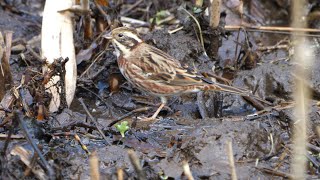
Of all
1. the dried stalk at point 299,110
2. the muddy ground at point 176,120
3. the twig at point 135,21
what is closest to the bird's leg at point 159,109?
the muddy ground at point 176,120

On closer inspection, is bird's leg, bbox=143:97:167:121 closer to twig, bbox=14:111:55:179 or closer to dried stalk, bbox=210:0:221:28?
dried stalk, bbox=210:0:221:28

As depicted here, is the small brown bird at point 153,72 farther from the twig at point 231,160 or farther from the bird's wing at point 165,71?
the twig at point 231,160

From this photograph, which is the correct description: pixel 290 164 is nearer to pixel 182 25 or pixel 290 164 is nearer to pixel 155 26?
pixel 182 25

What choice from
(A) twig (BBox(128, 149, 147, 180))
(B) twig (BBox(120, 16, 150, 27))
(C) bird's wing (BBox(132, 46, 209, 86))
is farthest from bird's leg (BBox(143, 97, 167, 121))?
(A) twig (BBox(128, 149, 147, 180))

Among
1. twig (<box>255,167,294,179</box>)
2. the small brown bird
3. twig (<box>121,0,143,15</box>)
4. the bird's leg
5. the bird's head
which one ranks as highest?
twig (<box>121,0,143,15</box>)

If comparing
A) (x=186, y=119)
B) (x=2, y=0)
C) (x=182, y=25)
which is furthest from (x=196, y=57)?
(x=2, y=0)

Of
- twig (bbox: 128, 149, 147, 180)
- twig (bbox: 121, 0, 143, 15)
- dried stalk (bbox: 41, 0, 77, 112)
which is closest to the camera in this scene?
twig (bbox: 128, 149, 147, 180)

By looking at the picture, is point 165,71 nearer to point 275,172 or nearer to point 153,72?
point 153,72

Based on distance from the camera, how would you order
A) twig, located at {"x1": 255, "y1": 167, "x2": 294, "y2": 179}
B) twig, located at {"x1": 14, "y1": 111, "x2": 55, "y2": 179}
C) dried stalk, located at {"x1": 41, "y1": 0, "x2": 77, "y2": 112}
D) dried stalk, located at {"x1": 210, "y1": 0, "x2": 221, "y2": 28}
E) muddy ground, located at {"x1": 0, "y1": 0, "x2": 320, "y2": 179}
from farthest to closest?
dried stalk, located at {"x1": 210, "y1": 0, "x2": 221, "y2": 28} < dried stalk, located at {"x1": 41, "y1": 0, "x2": 77, "y2": 112} < muddy ground, located at {"x1": 0, "y1": 0, "x2": 320, "y2": 179} < twig, located at {"x1": 255, "y1": 167, "x2": 294, "y2": 179} < twig, located at {"x1": 14, "y1": 111, "x2": 55, "y2": 179}
